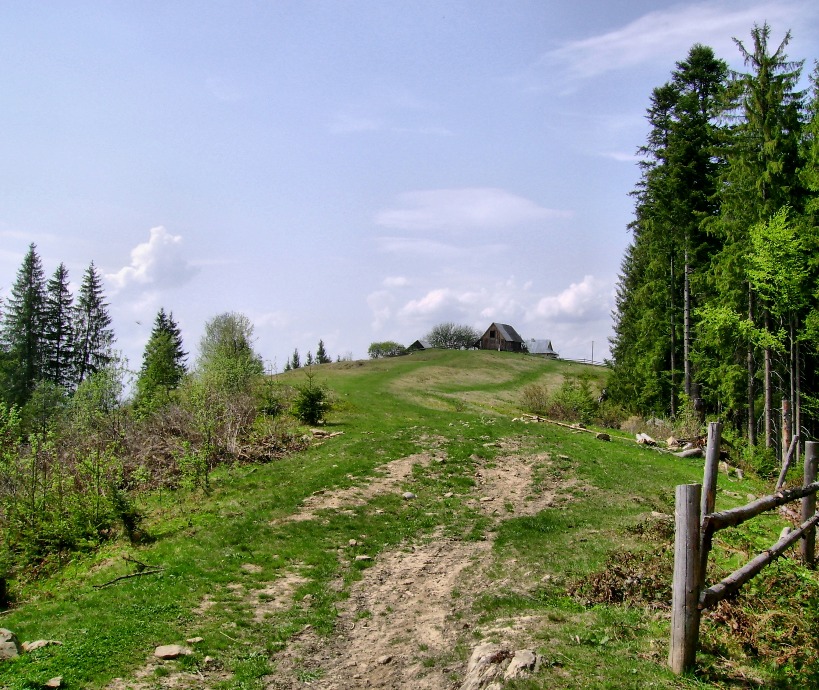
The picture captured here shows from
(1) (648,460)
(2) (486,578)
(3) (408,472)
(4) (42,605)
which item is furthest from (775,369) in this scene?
(4) (42,605)

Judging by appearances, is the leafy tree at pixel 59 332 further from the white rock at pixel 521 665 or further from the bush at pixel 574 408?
the white rock at pixel 521 665

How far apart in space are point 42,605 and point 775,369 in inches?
1062

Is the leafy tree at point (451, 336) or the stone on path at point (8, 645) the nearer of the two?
the stone on path at point (8, 645)

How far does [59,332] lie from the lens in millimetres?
57156

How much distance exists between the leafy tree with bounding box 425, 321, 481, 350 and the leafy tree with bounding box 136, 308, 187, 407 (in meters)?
51.3

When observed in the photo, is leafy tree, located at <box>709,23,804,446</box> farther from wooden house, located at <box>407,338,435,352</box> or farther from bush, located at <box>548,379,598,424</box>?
wooden house, located at <box>407,338,435,352</box>

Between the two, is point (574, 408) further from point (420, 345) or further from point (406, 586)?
point (420, 345)

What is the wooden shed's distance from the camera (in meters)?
96.0

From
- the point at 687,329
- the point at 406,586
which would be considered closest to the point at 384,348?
the point at 687,329

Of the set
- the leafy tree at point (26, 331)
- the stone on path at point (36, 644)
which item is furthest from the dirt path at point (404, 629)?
the leafy tree at point (26, 331)

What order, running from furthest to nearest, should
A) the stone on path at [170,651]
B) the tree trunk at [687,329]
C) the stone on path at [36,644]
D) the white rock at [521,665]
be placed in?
1. the tree trunk at [687,329]
2. the stone on path at [36,644]
3. the stone on path at [170,651]
4. the white rock at [521,665]

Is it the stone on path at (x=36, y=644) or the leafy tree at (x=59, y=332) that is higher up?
the leafy tree at (x=59, y=332)

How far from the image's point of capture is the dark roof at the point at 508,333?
96.4 meters

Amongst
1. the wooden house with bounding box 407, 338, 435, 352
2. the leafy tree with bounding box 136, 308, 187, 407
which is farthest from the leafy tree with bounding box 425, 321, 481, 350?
the leafy tree with bounding box 136, 308, 187, 407
